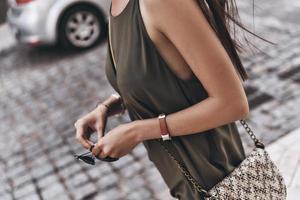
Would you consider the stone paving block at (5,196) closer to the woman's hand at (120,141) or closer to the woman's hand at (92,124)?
the woman's hand at (92,124)

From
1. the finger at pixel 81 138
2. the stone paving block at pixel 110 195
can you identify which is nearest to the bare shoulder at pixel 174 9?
the finger at pixel 81 138

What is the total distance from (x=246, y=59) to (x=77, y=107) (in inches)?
91.7

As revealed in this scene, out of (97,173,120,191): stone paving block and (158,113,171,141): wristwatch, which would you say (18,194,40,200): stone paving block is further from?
(158,113,171,141): wristwatch

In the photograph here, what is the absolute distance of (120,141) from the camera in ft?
5.67

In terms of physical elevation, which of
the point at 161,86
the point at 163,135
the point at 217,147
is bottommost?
the point at 217,147

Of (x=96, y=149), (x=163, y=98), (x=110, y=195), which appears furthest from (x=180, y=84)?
(x=110, y=195)

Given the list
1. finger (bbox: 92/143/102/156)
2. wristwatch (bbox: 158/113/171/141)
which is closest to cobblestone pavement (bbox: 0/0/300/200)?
finger (bbox: 92/143/102/156)

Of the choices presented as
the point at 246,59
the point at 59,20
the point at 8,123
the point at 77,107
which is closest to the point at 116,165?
the point at 77,107

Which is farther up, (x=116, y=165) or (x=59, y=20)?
(x=59, y=20)

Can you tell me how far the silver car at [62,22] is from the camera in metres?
7.46

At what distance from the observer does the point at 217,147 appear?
1.80m

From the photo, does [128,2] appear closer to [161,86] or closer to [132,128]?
[161,86]

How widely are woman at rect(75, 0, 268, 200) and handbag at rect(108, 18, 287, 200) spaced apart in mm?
30

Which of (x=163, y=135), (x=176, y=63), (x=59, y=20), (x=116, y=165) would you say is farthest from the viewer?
(x=59, y=20)
